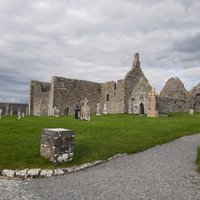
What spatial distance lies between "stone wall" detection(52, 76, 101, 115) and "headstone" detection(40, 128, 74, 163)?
3591cm

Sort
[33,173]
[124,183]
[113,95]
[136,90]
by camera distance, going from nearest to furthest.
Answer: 1. [124,183]
2. [33,173]
3. [136,90]
4. [113,95]

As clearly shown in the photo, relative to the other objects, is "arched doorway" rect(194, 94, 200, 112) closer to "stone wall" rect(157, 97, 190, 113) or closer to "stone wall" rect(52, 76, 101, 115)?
"stone wall" rect(157, 97, 190, 113)

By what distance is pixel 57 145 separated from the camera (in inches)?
507

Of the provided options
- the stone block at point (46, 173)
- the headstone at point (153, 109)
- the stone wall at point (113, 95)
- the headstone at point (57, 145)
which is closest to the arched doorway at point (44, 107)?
the stone wall at point (113, 95)

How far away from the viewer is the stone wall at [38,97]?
174ft

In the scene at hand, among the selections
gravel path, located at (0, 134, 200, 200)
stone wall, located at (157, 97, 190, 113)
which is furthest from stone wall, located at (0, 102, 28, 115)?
gravel path, located at (0, 134, 200, 200)

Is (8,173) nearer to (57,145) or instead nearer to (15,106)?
(57,145)

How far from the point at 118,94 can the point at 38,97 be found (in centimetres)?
1431

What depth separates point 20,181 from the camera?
427 inches

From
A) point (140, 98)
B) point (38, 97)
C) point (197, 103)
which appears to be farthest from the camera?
point (38, 97)

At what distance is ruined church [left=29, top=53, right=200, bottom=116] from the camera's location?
4622 cm

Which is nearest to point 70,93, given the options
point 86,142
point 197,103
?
point 197,103

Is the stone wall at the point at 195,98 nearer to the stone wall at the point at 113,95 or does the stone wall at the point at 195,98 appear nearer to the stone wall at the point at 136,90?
the stone wall at the point at 136,90

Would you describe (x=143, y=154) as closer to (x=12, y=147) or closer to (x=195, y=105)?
(x=12, y=147)
